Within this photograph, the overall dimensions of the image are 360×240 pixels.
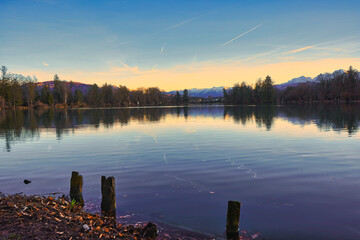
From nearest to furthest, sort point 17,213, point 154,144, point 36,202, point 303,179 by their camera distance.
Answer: point 17,213 → point 36,202 → point 303,179 → point 154,144

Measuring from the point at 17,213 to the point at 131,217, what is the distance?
440 centimetres

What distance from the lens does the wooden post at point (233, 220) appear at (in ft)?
30.2

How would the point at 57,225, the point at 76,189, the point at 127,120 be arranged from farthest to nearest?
1. the point at 127,120
2. the point at 76,189
3. the point at 57,225

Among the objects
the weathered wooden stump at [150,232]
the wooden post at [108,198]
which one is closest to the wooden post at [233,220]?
the weathered wooden stump at [150,232]

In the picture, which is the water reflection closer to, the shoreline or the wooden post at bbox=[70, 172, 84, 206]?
the wooden post at bbox=[70, 172, 84, 206]

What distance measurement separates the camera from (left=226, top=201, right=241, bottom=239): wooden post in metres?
9.22

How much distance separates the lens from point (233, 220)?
9508mm

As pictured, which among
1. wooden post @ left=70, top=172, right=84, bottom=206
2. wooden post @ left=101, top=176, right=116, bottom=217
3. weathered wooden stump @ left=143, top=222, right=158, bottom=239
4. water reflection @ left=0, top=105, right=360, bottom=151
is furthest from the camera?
water reflection @ left=0, top=105, right=360, bottom=151

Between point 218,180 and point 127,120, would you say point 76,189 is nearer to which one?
point 218,180

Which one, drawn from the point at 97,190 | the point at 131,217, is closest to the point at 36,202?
the point at 131,217

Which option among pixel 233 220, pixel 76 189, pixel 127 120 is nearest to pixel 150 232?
pixel 233 220

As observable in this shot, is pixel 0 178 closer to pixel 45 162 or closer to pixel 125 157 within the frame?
pixel 45 162

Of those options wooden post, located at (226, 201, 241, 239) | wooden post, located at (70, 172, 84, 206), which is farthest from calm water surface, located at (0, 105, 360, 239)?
wooden post, located at (70, 172, 84, 206)

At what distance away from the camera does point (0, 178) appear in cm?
1703
